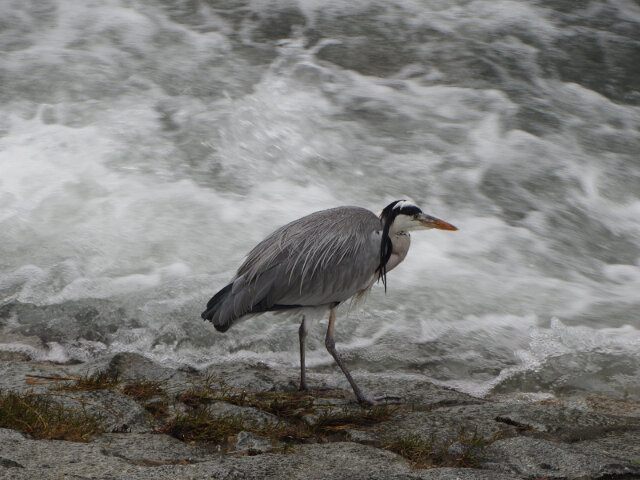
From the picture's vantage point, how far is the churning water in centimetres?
515

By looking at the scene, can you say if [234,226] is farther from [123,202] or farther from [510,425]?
[510,425]

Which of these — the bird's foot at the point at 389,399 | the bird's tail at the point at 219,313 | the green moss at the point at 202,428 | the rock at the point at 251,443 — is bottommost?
the bird's foot at the point at 389,399

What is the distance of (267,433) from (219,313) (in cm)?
92

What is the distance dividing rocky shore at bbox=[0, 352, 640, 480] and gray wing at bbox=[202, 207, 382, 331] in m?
0.41

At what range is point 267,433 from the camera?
3172 mm

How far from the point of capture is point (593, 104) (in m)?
9.36

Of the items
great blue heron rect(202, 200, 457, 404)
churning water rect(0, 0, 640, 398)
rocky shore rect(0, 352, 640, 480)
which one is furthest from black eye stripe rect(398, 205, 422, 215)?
churning water rect(0, 0, 640, 398)

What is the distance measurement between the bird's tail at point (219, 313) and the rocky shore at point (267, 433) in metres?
0.28

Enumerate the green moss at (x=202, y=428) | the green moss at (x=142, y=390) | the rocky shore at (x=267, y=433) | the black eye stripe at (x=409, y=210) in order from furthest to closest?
the black eye stripe at (x=409, y=210), the green moss at (x=142, y=390), the green moss at (x=202, y=428), the rocky shore at (x=267, y=433)

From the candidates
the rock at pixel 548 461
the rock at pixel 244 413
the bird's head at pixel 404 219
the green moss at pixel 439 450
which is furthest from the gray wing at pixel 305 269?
the rock at pixel 548 461

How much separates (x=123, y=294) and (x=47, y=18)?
20.8 feet

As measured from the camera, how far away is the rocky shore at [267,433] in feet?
8.71

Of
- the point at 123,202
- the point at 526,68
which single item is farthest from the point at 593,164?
the point at 123,202

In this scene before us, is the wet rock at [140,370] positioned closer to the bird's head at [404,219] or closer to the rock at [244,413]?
the rock at [244,413]
